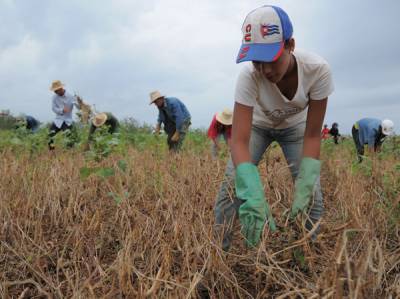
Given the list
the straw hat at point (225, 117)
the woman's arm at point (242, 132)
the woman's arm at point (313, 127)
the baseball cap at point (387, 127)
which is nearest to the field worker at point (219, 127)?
the straw hat at point (225, 117)

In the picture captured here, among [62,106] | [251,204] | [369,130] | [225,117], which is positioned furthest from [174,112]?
[251,204]

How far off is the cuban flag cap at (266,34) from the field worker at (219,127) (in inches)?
126

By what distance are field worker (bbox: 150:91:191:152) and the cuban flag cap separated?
12.9ft

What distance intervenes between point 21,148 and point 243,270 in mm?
3812

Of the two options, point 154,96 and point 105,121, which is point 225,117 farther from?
point 105,121

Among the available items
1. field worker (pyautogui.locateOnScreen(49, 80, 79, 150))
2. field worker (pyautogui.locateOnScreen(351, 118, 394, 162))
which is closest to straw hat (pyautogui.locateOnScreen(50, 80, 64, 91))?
field worker (pyautogui.locateOnScreen(49, 80, 79, 150))

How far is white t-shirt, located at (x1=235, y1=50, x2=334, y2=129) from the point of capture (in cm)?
174

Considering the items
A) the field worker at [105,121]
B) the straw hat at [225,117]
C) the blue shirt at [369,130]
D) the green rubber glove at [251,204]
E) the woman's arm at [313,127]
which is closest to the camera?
the green rubber glove at [251,204]

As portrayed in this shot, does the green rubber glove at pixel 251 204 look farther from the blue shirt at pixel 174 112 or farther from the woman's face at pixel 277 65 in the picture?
the blue shirt at pixel 174 112

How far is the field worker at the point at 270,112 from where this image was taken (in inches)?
59.9

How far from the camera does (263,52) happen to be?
1.49 meters

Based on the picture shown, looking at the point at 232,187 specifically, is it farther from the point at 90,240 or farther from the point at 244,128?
the point at 90,240

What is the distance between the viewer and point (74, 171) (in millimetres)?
3217

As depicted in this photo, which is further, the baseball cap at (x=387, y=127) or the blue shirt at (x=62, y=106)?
the blue shirt at (x=62, y=106)
